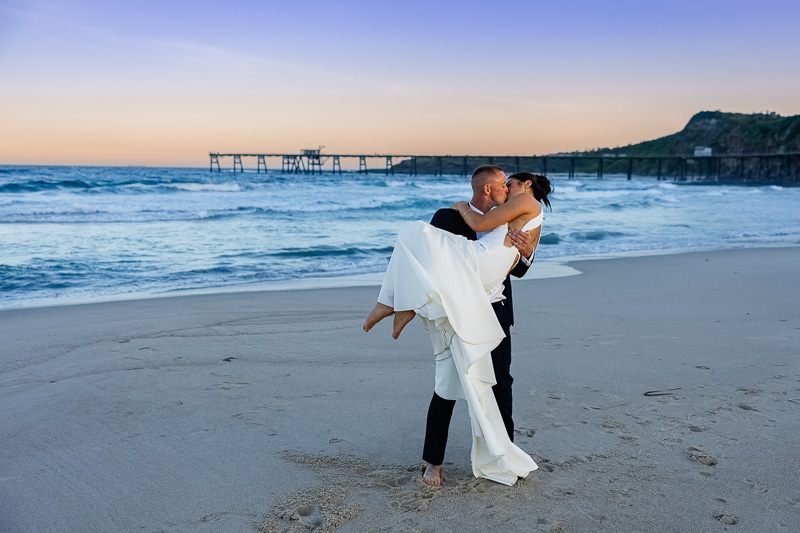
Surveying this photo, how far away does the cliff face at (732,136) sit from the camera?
69.1 metres

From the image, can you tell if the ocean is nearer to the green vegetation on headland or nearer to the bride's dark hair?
the bride's dark hair

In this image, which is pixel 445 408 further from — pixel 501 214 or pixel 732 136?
pixel 732 136

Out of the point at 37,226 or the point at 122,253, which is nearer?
the point at 122,253

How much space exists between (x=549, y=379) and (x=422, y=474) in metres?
1.79

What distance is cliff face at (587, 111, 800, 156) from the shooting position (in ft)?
227

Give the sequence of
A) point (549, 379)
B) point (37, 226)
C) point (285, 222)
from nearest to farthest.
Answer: point (549, 379)
point (37, 226)
point (285, 222)

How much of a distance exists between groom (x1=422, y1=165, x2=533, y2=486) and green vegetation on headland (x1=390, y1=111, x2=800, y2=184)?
63092mm

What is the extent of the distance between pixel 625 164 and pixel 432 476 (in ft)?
352

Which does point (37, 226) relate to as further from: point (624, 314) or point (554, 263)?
point (624, 314)

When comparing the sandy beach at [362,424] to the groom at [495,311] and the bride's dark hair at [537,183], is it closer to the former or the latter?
the groom at [495,311]

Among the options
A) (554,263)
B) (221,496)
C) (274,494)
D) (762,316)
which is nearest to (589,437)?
(274,494)

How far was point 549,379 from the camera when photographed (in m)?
4.73

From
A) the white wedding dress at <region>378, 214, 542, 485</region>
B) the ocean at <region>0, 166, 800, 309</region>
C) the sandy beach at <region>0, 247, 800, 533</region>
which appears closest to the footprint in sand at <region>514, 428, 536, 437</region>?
the sandy beach at <region>0, 247, 800, 533</region>

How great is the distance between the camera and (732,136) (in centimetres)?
8081
